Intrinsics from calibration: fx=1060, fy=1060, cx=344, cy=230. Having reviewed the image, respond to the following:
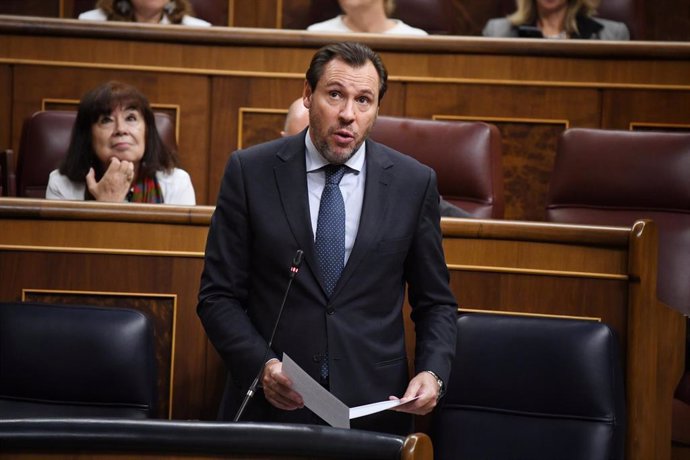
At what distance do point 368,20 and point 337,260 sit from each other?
100 cm

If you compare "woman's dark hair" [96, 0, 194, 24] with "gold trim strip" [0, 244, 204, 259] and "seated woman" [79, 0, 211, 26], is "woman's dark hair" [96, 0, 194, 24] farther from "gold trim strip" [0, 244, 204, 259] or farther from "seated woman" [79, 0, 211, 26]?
"gold trim strip" [0, 244, 204, 259]

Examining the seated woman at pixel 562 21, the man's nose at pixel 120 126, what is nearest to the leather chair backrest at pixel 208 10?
the seated woman at pixel 562 21

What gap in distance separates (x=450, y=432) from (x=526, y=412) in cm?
7

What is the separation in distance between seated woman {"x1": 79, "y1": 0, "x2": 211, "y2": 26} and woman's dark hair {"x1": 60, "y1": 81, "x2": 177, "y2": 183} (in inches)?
16.2

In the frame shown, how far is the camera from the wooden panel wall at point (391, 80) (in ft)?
5.24

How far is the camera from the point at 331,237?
88cm

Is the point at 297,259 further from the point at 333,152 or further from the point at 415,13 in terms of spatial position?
the point at 415,13

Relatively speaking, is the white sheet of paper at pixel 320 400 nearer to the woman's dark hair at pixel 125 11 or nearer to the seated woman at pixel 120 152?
the seated woman at pixel 120 152

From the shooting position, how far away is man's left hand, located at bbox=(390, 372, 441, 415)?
812 millimetres

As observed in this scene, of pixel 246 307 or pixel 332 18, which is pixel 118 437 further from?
pixel 332 18

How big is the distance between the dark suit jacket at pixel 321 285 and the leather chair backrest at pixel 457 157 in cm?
49

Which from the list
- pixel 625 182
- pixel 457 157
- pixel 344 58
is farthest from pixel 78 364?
pixel 625 182

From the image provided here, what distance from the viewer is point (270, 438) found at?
59 centimetres

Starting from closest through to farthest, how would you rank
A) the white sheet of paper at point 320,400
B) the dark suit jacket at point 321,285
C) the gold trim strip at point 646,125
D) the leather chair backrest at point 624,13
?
the white sheet of paper at point 320,400 < the dark suit jacket at point 321,285 < the gold trim strip at point 646,125 < the leather chair backrest at point 624,13
